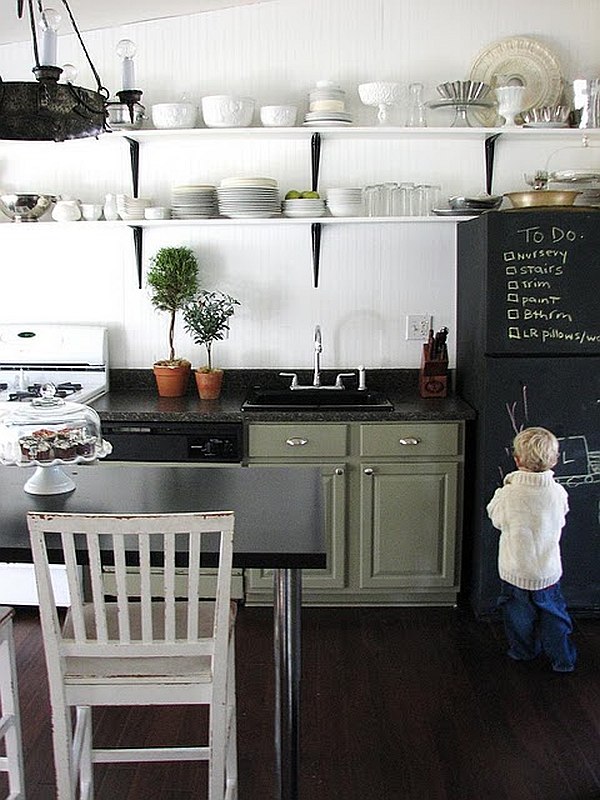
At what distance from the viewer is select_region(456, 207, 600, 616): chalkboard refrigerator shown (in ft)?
11.8

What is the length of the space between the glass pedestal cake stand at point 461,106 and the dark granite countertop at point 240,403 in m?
1.08

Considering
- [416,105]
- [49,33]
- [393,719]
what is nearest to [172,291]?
[416,105]

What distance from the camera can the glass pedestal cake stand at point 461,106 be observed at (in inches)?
157

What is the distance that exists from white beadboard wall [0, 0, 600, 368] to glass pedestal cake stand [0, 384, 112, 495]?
1817mm

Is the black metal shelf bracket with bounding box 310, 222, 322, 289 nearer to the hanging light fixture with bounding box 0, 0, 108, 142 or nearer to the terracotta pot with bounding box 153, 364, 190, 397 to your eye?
the terracotta pot with bounding box 153, 364, 190, 397

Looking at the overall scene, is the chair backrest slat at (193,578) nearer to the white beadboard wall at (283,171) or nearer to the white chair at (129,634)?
the white chair at (129,634)

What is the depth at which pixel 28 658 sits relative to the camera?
3.45 metres

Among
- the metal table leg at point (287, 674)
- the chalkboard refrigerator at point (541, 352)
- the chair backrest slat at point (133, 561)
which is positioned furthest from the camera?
the chalkboard refrigerator at point (541, 352)

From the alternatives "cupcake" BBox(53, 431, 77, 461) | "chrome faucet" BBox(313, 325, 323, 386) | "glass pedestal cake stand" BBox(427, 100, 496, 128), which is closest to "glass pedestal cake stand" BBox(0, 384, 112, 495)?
"cupcake" BBox(53, 431, 77, 461)

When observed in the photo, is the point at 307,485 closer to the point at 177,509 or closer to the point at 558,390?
the point at 177,509

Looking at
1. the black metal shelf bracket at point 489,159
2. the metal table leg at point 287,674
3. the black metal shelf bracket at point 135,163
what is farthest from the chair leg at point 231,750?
the black metal shelf bracket at point 489,159

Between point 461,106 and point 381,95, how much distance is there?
341 millimetres

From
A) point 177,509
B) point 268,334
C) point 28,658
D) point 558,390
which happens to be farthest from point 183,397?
point 177,509

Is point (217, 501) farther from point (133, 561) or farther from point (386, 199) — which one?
point (386, 199)
